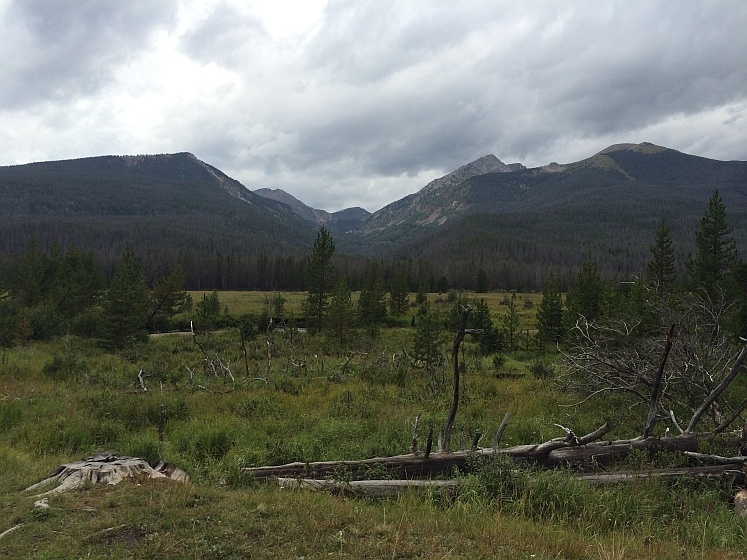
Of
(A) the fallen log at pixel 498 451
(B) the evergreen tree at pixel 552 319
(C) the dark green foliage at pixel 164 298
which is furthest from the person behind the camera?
(C) the dark green foliage at pixel 164 298

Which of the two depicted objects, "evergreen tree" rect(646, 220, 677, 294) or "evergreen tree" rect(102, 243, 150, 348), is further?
"evergreen tree" rect(646, 220, 677, 294)

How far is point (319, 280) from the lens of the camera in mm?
38188

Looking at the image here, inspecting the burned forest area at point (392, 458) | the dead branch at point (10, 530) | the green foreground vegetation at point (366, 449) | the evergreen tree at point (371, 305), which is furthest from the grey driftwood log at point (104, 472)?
the evergreen tree at point (371, 305)

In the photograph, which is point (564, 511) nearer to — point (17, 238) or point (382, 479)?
point (382, 479)

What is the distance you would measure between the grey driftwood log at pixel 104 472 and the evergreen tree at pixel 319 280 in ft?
105

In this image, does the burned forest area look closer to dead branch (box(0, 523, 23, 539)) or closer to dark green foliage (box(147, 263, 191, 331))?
dead branch (box(0, 523, 23, 539))

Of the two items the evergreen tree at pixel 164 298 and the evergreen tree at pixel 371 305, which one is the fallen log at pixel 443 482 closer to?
the evergreen tree at pixel 371 305

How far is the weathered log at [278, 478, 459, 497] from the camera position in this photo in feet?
17.5

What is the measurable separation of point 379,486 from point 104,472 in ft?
11.4

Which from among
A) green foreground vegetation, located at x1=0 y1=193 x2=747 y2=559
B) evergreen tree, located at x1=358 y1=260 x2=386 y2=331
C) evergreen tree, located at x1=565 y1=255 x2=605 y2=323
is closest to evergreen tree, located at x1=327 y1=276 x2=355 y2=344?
evergreen tree, located at x1=358 y1=260 x2=386 y2=331

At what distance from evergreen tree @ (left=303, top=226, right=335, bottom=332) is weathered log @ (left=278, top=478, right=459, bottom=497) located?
32.5 m

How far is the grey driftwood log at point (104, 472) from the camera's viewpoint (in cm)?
522

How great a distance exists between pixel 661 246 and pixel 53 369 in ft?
139

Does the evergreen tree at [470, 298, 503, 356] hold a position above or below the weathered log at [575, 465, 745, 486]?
below
